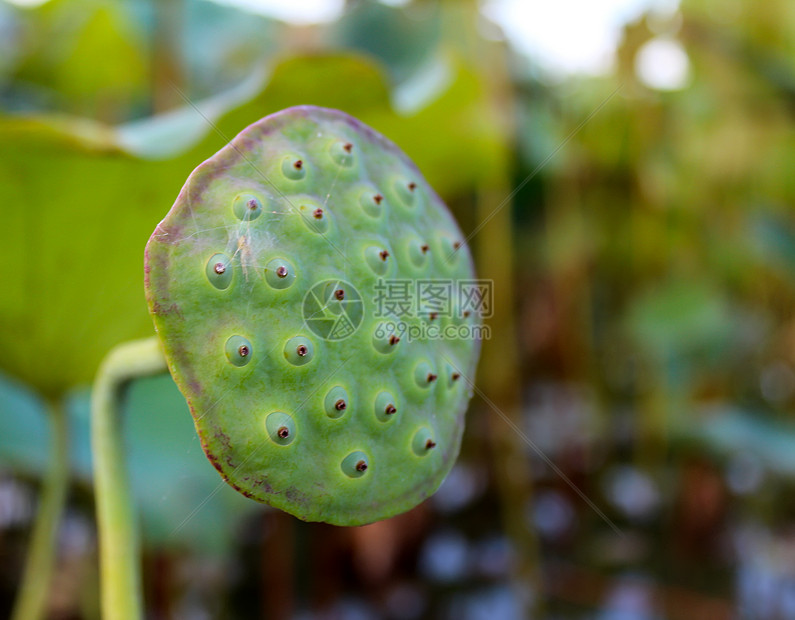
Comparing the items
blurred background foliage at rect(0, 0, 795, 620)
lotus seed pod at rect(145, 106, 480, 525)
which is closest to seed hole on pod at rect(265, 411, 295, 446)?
lotus seed pod at rect(145, 106, 480, 525)

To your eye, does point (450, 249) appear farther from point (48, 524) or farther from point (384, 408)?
point (48, 524)

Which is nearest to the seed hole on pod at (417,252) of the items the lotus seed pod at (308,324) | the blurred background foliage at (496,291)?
the lotus seed pod at (308,324)

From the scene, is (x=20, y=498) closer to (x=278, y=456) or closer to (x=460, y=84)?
(x=460, y=84)

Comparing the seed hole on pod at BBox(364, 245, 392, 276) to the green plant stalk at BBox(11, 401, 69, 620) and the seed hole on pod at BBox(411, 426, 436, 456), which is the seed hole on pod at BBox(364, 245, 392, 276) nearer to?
the seed hole on pod at BBox(411, 426, 436, 456)

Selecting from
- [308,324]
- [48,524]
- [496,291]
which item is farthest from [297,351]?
[496,291]


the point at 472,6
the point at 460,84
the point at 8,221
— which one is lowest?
the point at 8,221

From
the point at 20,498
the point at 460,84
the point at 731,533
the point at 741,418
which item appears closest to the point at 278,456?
the point at 460,84

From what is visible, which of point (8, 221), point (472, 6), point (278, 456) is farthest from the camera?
point (472, 6)

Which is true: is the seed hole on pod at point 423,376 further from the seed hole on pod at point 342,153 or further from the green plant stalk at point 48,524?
the green plant stalk at point 48,524
